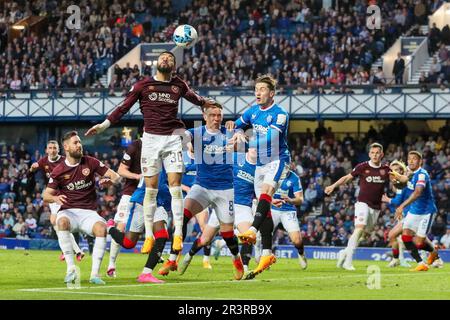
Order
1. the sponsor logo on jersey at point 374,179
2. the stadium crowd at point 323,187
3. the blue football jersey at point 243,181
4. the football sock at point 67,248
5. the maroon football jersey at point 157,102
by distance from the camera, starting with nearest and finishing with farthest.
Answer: the football sock at point 67,248 → the maroon football jersey at point 157,102 → the blue football jersey at point 243,181 → the sponsor logo on jersey at point 374,179 → the stadium crowd at point 323,187

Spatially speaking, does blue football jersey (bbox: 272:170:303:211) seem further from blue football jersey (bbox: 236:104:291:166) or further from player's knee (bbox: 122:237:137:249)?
blue football jersey (bbox: 236:104:291:166)

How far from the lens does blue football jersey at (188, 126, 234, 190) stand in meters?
18.5

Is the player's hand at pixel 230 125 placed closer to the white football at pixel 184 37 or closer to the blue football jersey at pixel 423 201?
the white football at pixel 184 37

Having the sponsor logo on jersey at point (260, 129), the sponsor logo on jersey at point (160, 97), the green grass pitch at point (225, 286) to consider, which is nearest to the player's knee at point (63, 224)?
the green grass pitch at point (225, 286)

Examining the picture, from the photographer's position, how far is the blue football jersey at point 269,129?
1727cm

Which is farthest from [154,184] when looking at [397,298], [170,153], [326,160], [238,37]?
[238,37]

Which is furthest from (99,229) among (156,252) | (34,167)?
(34,167)

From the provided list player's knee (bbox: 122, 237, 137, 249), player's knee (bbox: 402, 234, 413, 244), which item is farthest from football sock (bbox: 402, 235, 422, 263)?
player's knee (bbox: 122, 237, 137, 249)

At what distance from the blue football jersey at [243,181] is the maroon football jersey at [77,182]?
3.72 meters

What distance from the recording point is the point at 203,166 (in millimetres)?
18562

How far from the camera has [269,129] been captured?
17.3 meters

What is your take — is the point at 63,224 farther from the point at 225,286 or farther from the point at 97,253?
the point at 225,286

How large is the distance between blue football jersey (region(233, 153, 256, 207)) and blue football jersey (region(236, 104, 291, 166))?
2619 millimetres
